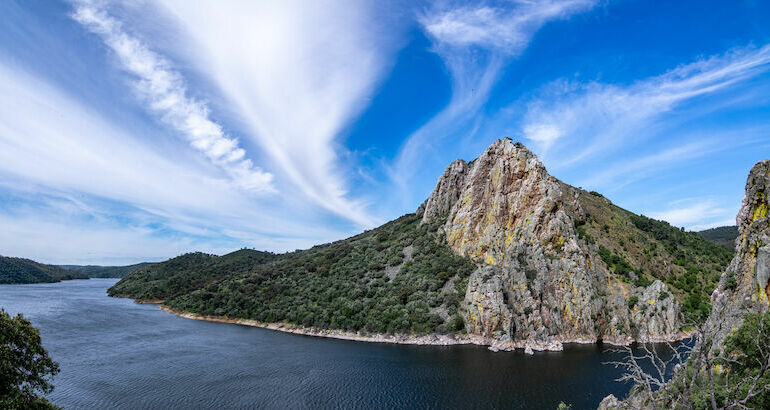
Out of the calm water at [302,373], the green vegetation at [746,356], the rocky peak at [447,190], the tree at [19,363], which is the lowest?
the calm water at [302,373]

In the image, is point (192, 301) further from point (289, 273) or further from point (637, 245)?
point (637, 245)

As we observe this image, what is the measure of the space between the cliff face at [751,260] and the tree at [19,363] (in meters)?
46.6

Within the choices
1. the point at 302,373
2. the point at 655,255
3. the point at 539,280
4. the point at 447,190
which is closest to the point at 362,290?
the point at 302,373

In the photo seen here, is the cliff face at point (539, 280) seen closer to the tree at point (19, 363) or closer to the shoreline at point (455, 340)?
the shoreline at point (455, 340)

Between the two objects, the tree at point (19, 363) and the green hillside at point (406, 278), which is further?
the green hillside at point (406, 278)

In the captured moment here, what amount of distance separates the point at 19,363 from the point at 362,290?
64964 millimetres

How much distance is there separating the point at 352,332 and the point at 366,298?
10316 millimetres

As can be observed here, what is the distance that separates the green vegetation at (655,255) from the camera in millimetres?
75250

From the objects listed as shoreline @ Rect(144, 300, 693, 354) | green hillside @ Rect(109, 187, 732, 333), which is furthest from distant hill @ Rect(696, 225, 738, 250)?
shoreline @ Rect(144, 300, 693, 354)

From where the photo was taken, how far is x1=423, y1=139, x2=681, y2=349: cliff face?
63.0 metres

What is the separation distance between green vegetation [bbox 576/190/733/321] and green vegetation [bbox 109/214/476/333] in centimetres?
3205

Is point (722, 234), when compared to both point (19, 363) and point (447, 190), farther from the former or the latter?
point (19, 363)

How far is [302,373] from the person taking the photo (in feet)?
158

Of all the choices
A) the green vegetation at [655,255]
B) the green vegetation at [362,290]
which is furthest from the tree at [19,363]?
the green vegetation at [655,255]
